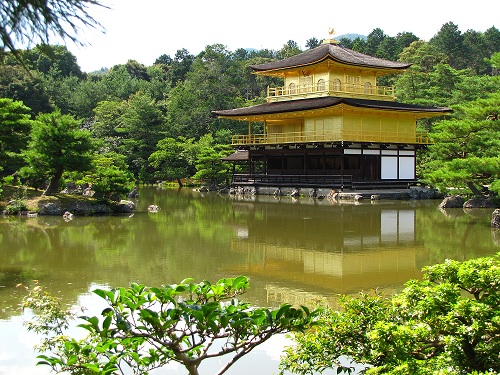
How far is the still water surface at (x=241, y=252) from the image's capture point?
316 inches

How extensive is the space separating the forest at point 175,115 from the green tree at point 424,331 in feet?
9.33

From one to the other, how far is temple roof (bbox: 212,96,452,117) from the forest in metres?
1.62

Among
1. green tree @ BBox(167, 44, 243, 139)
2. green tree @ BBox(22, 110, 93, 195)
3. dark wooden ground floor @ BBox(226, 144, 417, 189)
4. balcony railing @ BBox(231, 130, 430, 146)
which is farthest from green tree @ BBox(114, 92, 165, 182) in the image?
green tree @ BBox(22, 110, 93, 195)

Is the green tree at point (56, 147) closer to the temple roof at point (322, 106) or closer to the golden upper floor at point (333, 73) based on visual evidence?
the temple roof at point (322, 106)

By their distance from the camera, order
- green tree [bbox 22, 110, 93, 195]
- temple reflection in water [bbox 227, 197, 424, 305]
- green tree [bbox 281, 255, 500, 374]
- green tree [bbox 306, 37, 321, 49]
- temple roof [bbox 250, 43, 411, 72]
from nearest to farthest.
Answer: green tree [bbox 281, 255, 500, 374], temple reflection in water [bbox 227, 197, 424, 305], green tree [bbox 22, 110, 93, 195], temple roof [bbox 250, 43, 411, 72], green tree [bbox 306, 37, 321, 49]

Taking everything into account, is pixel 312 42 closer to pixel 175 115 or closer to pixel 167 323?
pixel 175 115

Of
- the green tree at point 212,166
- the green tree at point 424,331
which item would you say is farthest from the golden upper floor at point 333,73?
the green tree at point 424,331

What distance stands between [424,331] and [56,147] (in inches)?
679

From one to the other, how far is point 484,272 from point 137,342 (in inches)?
96.4

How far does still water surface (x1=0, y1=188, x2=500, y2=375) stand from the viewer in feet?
26.4

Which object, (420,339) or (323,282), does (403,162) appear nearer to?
(323,282)

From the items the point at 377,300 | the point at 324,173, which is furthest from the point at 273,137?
the point at 377,300

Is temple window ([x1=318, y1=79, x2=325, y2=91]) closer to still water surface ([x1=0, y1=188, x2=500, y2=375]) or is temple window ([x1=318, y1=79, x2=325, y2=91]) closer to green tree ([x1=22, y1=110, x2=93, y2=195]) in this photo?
still water surface ([x1=0, y1=188, x2=500, y2=375])

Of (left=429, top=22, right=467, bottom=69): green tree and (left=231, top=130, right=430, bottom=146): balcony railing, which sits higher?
(left=429, top=22, right=467, bottom=69): green tree
